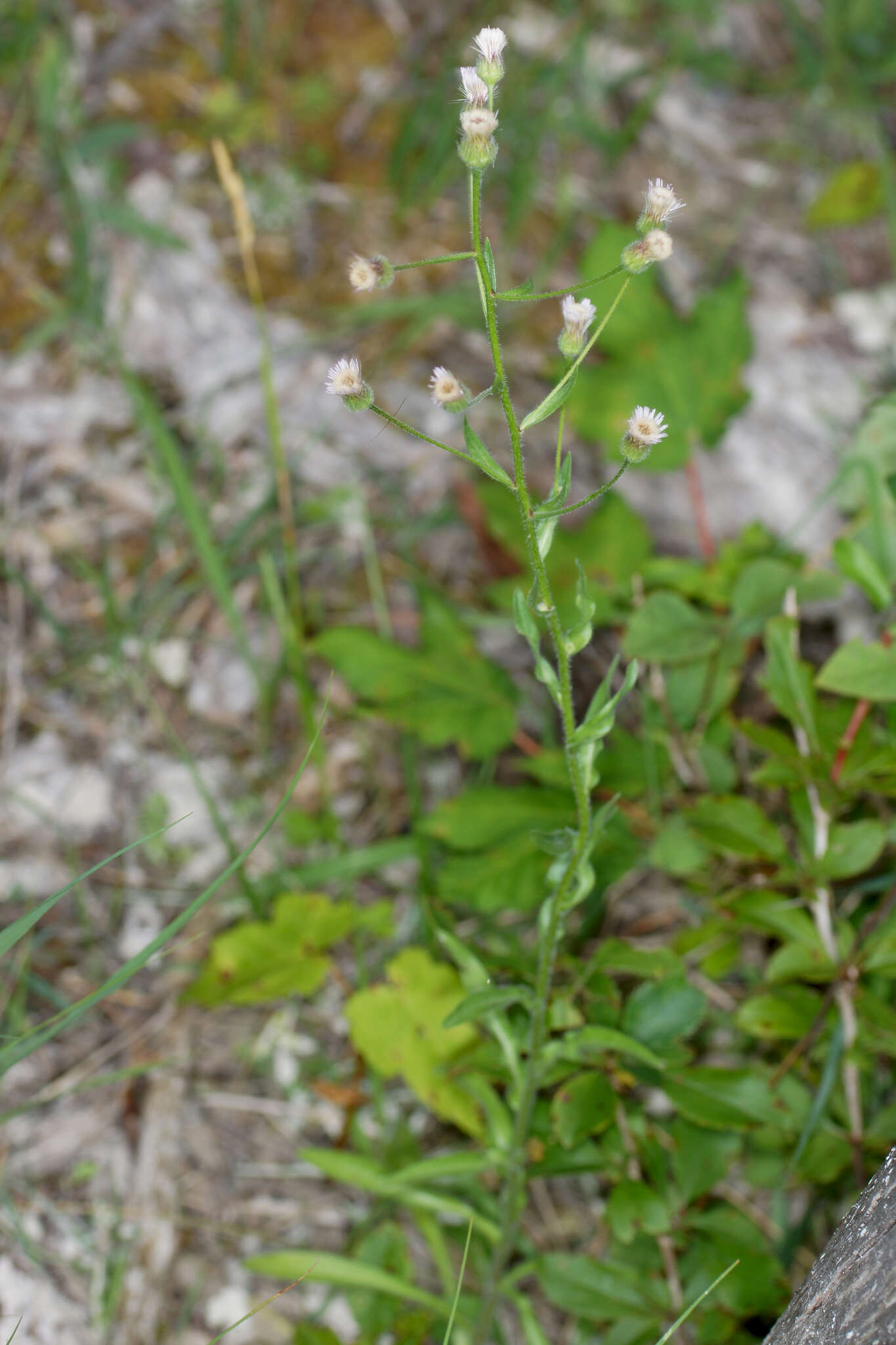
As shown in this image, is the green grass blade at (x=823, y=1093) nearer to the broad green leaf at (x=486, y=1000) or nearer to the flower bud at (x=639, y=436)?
the broad green leaf at (x=486, y=1000)

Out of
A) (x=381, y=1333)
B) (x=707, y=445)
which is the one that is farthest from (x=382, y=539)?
(x=381, y=1333)

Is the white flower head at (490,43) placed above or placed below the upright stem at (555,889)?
above

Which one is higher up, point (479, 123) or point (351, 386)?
point (479, 123)

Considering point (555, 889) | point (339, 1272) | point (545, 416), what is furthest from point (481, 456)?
point (339, 1272)

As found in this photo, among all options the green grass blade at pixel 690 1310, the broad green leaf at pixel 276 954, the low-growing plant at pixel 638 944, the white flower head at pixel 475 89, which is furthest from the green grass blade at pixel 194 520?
the green grass blade at pixel 690 1310

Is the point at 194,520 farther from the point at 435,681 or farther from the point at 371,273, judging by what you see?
the point at 371,273

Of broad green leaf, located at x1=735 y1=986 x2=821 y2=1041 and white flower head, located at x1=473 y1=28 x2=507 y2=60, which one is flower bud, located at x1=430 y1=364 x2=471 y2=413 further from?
broad green leaf, located at x1=735 y1=986 x2=821 y2=1041
